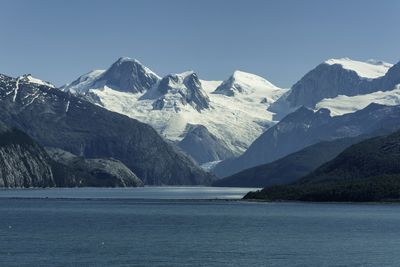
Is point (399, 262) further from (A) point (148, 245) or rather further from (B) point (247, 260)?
(A) point (148, 245)

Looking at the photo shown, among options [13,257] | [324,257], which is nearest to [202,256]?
[324,257]

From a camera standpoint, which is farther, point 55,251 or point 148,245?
point 148,245

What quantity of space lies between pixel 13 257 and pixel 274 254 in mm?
49569

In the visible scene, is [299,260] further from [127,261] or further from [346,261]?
[127,261]

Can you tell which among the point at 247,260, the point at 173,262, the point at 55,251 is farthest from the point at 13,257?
the point at 247,260

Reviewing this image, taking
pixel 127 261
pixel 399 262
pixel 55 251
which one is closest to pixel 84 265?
pixel 127 261

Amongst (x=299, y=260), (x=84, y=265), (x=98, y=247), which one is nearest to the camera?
(x=84, y=265)

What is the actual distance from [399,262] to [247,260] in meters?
27.3

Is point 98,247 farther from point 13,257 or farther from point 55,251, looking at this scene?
point 13,257

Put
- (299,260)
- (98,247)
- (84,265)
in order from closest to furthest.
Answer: (84,265), (299,260), (98,247)

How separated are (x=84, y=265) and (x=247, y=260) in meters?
30.1

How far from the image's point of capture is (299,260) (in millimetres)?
173625

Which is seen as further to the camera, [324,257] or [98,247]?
[98,247]

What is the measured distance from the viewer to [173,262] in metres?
169
